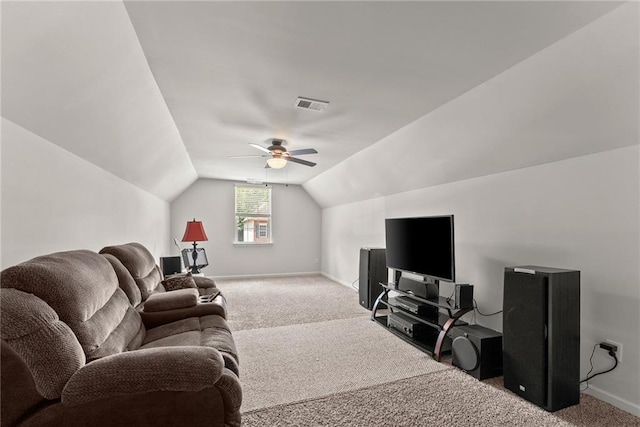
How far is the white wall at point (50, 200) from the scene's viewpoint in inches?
69.3

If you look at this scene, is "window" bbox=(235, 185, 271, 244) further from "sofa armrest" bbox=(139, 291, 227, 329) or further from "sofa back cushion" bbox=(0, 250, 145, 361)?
"sofa back cushion" bbox=(0, 250, 145, 361)

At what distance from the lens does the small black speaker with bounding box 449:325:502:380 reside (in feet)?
8.70

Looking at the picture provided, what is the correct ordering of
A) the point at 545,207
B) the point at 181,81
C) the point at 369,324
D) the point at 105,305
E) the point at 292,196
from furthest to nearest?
the point at 292,196 < the point at 369,324 < the point at 545,207 < the point at 181,81 < the point at 105,305

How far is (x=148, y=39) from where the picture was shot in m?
2.00

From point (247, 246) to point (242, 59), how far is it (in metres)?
5.86

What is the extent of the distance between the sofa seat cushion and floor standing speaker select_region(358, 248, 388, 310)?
2664mm

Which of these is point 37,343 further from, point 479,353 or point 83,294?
point 479,353

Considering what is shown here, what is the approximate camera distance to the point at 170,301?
2.59 metres

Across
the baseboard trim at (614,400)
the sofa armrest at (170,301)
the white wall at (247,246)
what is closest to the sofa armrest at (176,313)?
the sofa armrest at (170,301)

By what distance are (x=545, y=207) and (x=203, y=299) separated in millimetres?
3351

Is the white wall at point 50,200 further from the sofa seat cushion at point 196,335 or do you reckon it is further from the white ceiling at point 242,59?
the sofa seat cushion at point 196,335

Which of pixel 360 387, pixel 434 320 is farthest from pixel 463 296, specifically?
pixel 360 387

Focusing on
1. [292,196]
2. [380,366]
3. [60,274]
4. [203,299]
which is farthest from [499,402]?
[292,196]

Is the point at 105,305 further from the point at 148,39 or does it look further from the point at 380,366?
the point at 380,366
